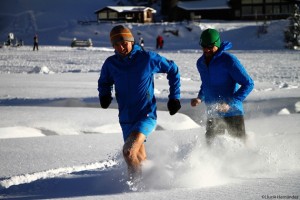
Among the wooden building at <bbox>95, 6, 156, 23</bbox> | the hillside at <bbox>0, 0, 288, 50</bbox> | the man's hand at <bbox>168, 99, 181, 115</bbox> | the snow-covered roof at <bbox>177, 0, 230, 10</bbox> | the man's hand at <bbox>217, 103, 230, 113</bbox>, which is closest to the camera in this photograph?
the man's hand at <bbox>168, 99, 181, 115</bbox>

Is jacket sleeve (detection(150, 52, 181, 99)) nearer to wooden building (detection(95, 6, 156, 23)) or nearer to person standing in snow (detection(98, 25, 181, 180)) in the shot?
person standing in snow (detection(98, 25, 181, 180))

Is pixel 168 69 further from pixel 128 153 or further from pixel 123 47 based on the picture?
pixel 128 153

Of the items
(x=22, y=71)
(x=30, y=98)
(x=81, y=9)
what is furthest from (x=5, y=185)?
(x=81, y=9)

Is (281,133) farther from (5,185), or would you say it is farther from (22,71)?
(22,71)

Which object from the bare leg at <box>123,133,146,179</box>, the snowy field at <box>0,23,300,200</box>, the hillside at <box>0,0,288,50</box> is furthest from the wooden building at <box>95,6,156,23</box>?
the bare leg at <box>123,133,146,179</box>

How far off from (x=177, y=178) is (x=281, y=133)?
3009 mm

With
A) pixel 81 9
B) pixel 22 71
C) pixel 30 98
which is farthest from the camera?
pixel 81 9

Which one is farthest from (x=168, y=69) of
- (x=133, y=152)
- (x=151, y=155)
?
(x=151, y=155)

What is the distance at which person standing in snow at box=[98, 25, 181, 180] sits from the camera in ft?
11.6

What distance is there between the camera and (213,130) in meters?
4.23

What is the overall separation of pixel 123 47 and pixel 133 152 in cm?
89

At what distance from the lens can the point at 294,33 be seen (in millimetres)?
32562

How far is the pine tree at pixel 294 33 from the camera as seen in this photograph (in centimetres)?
3200

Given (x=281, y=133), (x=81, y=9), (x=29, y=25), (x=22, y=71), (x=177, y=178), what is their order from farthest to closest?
(x=81, y=9), (x=29, y=25), (x=22, y=71), (x=281, y=133), (x=177, y=178)
